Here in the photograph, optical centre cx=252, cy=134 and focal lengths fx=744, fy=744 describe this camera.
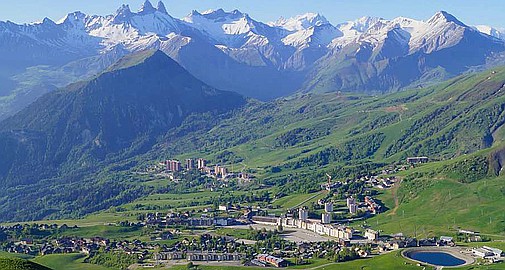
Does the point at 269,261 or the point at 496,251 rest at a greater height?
the point at 496,251

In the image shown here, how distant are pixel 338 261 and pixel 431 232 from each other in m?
35.6

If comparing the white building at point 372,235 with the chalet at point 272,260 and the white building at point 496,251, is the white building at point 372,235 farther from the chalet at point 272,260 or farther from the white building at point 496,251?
the chalet at point 272,260

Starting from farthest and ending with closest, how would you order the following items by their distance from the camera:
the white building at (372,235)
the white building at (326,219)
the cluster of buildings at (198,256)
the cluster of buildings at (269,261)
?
the white building at (326,219), the white building at (372,235), the cluster of buildings at (198,256), the cluster of buildings at (269,261)

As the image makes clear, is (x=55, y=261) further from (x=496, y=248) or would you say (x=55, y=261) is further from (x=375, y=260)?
(x=496, y=248)

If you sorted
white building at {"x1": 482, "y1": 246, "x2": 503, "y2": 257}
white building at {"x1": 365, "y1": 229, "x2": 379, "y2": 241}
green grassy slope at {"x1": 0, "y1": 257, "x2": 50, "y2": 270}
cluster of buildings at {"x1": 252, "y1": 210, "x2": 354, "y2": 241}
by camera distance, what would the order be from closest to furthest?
green grassy slope at {"x1": 0, "y1": 257, "x2": 50, "y2": 270}
white building at {"x1": 482, "y1": 246, "x2": 503, "y2": 257}
white building at {"x1": 365, "y1": 229, "x2": 379, "y2": 241}
cluster of buildings at {"x1": 252, "y1": 210, "x2": 354, "y2": 241}

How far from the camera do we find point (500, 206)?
187m

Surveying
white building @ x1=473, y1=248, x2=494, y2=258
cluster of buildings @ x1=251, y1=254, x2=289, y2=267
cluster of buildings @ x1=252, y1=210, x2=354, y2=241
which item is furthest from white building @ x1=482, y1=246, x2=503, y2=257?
cluster of buildings @ x1=251, y1=254, x2=289, y2=267

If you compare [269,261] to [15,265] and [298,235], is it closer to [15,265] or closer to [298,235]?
[298,235]

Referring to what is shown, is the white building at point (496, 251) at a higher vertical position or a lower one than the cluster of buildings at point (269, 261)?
higher

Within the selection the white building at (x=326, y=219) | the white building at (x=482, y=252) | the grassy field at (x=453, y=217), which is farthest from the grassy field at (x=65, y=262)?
the white building at (x=482, y=252)

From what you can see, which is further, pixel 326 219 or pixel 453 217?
pixel 326 219

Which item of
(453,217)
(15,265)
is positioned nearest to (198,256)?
(15,265)

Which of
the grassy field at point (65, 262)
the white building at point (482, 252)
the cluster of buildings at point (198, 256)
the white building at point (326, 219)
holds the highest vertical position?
the white building at point (326, 219)

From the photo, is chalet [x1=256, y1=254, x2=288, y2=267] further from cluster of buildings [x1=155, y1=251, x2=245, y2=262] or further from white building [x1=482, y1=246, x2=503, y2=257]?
white building [x1=482, y1=246, x2=503, y2=257]
